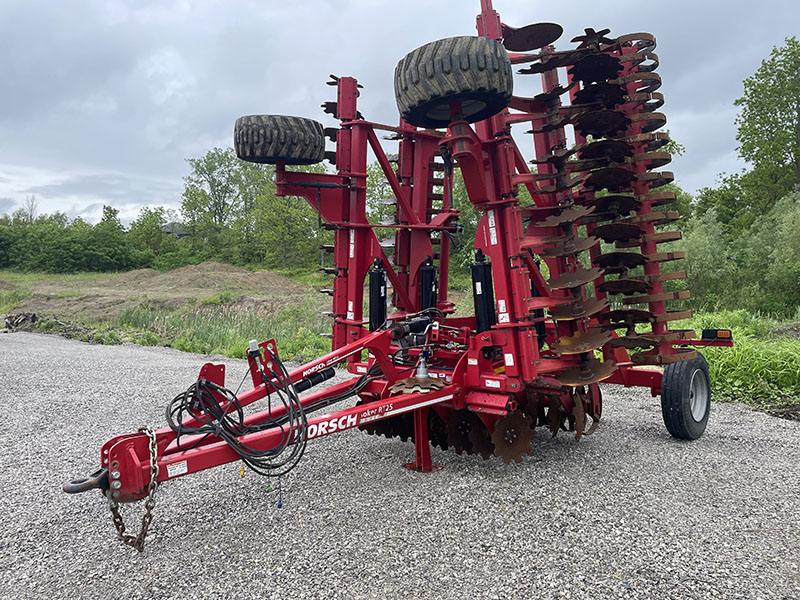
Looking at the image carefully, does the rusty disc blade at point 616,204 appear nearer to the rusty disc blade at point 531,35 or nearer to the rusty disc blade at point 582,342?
the rusty disc blade at point 582,342

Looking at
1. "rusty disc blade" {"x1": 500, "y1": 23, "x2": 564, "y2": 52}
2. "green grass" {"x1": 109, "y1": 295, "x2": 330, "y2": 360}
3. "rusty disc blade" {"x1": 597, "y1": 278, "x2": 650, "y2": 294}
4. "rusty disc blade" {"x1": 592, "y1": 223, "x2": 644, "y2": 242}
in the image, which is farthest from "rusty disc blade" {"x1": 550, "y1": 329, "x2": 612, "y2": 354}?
"green grass" {"x1": 109, "y1": 295, "x2": 330, "y2": 360}

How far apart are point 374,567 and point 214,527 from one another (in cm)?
111

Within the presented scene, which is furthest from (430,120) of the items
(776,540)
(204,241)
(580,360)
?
(204,241)

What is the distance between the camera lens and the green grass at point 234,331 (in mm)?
11156

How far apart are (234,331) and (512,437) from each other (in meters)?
10.3

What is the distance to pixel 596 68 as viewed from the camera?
4590 millimetres

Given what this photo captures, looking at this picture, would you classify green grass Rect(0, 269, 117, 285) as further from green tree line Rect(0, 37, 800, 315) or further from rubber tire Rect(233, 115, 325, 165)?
rubber tire Rect(233, 115, 325, 165)

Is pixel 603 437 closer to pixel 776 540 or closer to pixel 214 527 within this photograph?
pixel 776 540

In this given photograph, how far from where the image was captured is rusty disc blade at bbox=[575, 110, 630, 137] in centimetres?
458

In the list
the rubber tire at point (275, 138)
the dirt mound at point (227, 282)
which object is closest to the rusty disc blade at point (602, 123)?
the rubber tire at point (275, 138)

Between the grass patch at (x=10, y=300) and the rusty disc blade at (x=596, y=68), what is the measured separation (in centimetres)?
2510

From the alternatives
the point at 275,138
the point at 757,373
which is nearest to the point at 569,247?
the point at 275,138

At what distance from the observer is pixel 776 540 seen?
3102mm

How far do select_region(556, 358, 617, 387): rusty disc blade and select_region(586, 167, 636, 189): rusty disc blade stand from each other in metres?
1.55
